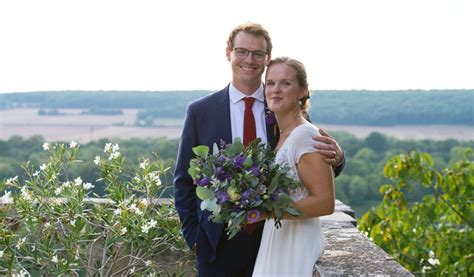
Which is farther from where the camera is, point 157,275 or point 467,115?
point 467,115

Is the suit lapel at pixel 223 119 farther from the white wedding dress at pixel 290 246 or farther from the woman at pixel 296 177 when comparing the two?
the white wedding dress at pixel 290 246

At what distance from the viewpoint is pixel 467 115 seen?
15.4 m

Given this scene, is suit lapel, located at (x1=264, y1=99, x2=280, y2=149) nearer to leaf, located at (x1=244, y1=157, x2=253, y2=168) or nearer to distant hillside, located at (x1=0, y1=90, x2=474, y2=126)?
leaf, located at (x1=244, y1=157, x2=253, y2=168)

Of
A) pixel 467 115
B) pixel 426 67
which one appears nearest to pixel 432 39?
pixel 426 67

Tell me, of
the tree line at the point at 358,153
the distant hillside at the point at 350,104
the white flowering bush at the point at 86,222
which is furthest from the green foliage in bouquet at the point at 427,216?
the distant hillside at the point at 350,104

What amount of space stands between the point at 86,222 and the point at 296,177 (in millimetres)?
1415

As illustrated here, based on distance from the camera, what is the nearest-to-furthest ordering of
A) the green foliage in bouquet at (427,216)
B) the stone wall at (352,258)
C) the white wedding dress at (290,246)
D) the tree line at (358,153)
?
1. the white wedding dress at (290,246)
2. the stone wall at (352,258)
3. the green foliage in bouquet at (427,216)
4. the tree line at (358,153)

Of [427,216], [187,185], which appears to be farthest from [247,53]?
[427,216]

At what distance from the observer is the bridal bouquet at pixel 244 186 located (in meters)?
2.66

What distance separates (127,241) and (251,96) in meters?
0.98

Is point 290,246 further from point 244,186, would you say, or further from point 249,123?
point 249,123

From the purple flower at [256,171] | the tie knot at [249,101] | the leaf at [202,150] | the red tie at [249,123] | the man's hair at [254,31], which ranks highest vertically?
the man's hair at [254,31]

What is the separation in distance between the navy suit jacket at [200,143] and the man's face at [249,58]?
16 cm

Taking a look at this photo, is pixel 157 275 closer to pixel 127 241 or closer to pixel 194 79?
pixel 127 241
